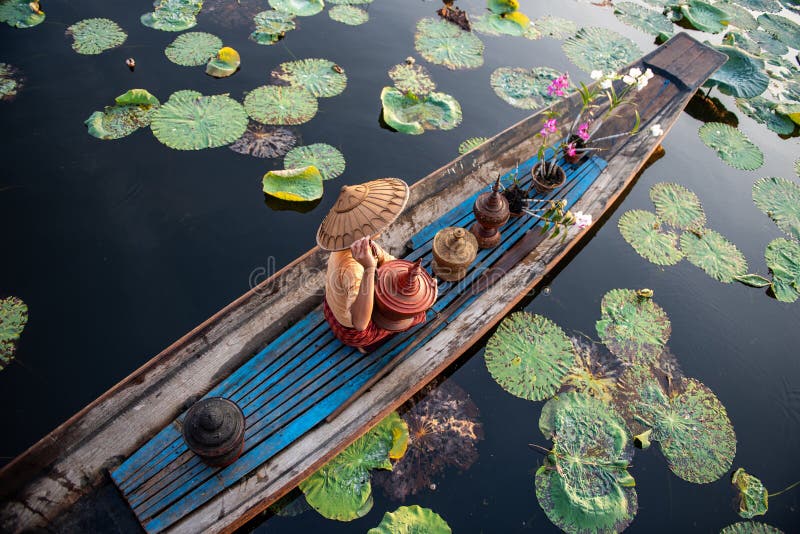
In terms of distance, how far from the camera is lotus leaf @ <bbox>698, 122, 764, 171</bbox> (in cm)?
641

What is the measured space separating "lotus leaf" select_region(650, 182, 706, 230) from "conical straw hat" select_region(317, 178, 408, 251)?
480 cm

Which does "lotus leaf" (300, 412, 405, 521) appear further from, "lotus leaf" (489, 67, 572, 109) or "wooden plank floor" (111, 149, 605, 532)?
"lotus leaf" (489, 67, 572, 109)

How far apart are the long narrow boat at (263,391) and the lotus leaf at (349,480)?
49cm

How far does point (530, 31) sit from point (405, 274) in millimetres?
7020

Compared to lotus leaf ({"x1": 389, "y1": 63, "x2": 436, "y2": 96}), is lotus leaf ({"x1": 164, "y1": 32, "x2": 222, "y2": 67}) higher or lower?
lotus leaf ({"x1": 389, "y1": 63, "x2": 436, "y2": 96})

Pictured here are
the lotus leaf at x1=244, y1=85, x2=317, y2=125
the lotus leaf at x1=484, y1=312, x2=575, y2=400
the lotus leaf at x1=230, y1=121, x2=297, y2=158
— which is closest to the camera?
the lotus leaf at x1=484, y1=312, x2=575, y2=400

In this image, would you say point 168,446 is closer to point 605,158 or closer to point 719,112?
point 605,158

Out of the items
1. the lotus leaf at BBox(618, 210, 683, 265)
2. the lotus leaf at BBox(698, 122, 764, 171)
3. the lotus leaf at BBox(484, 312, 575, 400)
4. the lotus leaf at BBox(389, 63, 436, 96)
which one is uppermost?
the lotus leaf at BBox(698, 122, 764, 171)

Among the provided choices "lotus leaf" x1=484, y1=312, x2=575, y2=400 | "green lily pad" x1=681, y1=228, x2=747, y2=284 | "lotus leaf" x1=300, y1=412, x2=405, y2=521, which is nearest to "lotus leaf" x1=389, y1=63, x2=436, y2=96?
"lotus leaf" x1=484, y1=312, x2=575, y2=400

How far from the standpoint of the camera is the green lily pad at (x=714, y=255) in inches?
204

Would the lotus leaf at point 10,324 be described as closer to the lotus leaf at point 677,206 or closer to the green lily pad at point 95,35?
the green lily pad at point 95,35

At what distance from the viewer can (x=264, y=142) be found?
18.1ft

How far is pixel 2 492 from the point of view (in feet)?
8.57


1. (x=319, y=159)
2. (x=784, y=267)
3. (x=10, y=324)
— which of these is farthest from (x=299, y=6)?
(x=784, y=267)
